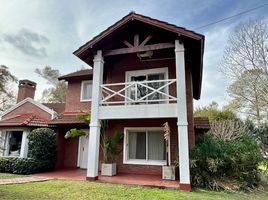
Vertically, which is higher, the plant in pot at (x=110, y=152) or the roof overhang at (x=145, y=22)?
the roof overhang at (x=145, y=22)

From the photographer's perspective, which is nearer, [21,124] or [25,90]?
[21,124]

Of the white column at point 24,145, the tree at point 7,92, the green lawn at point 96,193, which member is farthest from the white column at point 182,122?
the tree at point 7,92

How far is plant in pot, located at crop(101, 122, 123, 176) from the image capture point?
10.6m

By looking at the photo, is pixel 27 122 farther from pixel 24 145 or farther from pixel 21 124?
pixel 24 145

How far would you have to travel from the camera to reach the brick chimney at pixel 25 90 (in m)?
17.5

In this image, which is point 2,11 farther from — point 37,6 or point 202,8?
point 202,8

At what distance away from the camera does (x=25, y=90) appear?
17562 millimetres

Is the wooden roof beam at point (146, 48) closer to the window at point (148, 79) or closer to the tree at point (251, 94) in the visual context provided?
the window at point (148, 79)

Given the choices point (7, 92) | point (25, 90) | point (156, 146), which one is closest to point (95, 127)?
point (156, 146)

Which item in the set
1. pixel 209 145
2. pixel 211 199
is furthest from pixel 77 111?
pixel 211 199

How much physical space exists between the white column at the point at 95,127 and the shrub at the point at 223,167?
14.6ft

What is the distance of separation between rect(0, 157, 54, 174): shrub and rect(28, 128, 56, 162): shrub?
1.14ft

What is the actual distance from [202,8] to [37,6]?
9.95 meters

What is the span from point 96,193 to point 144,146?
476 cm
